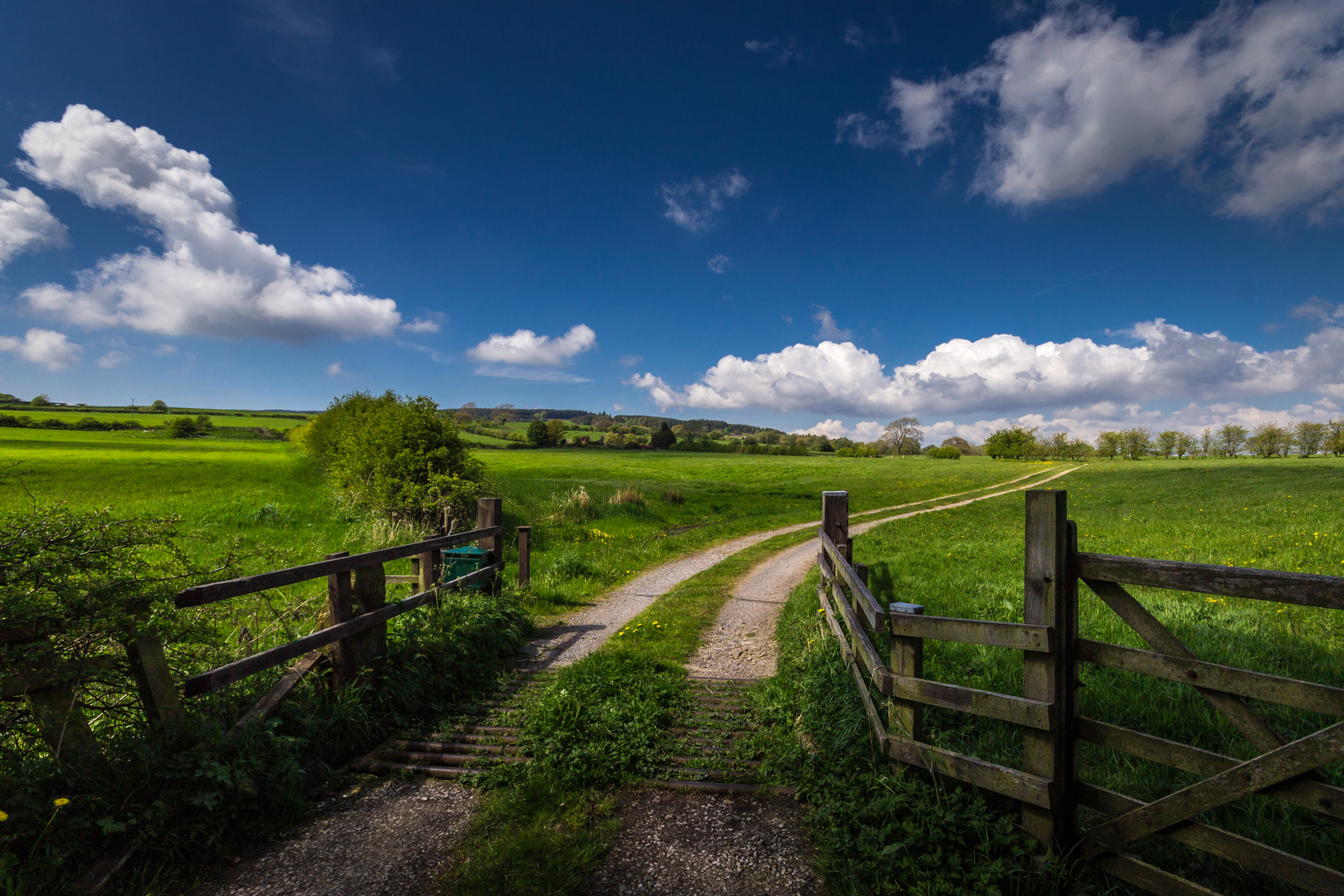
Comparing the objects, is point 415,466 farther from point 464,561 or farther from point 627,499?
point 627,499

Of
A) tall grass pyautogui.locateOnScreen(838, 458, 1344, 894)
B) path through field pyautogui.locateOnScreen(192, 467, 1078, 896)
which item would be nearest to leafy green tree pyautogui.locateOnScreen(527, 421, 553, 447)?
tall grass pyautogui.locateOnScreen(838, 458, 1344, 894)

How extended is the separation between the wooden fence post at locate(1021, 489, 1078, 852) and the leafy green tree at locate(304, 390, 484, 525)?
616 inches

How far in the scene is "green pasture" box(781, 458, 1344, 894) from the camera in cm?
350

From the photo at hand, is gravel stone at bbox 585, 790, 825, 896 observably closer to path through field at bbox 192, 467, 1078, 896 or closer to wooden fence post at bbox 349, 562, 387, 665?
path through field at bbox 192, 467, 1078, 896

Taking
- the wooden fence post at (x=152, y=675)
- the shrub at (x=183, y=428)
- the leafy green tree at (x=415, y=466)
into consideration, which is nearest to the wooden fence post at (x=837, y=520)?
the wooden fence post at (x=152, y=675)

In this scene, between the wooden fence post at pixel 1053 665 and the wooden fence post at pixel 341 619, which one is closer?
the wooden fence post at pixel 1053 665

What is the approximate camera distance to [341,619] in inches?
218

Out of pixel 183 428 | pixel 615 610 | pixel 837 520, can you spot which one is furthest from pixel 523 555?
pixel 183 428

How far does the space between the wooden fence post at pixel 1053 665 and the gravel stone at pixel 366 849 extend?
3944 mm

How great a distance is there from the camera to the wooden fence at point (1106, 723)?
8.41 ft

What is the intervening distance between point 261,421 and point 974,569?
9470 centimetres

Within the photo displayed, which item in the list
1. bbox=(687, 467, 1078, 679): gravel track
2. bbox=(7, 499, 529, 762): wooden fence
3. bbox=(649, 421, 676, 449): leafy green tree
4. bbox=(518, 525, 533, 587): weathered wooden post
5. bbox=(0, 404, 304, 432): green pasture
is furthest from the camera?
bbox=(649, 421, 676, 449): leafy green tree

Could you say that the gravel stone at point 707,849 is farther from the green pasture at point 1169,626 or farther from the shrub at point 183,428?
the shrub at point 183,428

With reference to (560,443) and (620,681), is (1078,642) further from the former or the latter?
(560,443)
